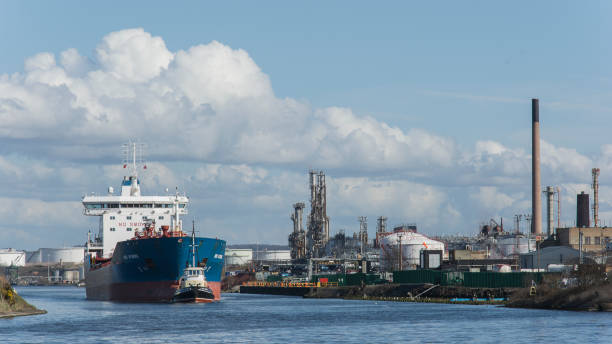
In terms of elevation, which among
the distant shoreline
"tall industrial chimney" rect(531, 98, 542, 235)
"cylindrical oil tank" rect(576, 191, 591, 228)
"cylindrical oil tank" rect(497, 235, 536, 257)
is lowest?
the distant shoreline

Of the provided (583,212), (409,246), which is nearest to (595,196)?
(583,212)

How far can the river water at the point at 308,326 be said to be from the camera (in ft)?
202

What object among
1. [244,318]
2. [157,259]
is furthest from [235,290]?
[244,318]

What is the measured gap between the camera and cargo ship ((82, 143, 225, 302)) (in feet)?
333

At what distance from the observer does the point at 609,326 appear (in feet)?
214

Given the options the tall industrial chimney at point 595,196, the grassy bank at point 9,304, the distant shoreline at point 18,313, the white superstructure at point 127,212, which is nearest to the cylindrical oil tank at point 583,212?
the tall industrial chimney at point 595,196

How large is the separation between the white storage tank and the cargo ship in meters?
67.0

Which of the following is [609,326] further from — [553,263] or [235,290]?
[235,290]

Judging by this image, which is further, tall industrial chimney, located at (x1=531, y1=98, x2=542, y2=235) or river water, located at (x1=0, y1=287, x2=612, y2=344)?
tall industrial chimney, located at (x1=531, y1=98, x2=542, y2=235)

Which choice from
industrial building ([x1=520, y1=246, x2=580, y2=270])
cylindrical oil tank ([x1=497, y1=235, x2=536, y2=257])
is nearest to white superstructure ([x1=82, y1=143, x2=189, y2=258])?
industrial building ([x1=520, y1=246, x2=580, y2=270])

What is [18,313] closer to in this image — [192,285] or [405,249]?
[192,285]

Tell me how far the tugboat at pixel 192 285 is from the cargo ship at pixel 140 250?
643mm

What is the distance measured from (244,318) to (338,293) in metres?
60.7

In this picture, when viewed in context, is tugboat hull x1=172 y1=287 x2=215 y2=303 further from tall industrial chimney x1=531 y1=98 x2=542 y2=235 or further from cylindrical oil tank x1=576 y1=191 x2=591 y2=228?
cylindrical oil tank x1=576 y1=191 x2=591 y2=228
